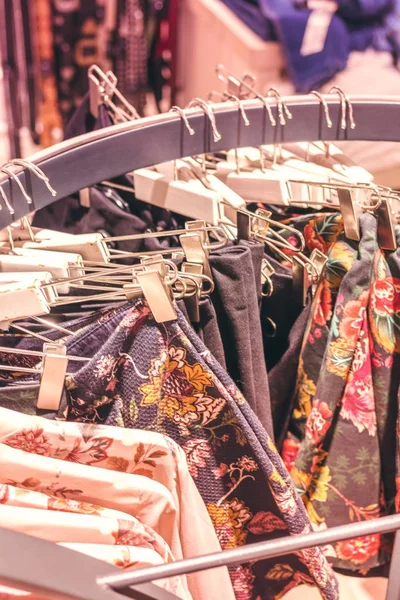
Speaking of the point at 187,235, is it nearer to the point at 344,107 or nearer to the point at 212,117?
the point at 212,117

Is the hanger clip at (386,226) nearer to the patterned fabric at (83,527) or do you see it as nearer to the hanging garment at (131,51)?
the patterned fabric at (83,527)

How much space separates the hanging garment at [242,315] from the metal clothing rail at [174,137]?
0.14 metres

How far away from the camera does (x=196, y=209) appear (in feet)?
2.03

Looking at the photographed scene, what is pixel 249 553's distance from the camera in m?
0.35

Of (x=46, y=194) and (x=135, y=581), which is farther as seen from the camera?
(x=46, y=194)

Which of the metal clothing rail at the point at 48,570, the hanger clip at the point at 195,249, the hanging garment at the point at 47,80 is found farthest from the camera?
Result: the hanging garment at the point at 47,80

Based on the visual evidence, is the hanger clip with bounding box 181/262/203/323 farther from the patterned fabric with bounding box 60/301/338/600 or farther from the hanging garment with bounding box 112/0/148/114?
the hanging garment with bounding box 112/0/148/114

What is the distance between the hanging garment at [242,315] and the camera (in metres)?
0.54

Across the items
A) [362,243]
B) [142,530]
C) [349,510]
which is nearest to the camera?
[142,530]

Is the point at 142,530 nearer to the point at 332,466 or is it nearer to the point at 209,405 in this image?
the point at 209,405

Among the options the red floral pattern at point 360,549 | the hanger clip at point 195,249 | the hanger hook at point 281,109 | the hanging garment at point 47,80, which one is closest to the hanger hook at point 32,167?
the hanger clip at point 195,249

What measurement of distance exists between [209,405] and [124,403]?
72 mm

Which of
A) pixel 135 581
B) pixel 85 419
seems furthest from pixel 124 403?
pixel 135 581

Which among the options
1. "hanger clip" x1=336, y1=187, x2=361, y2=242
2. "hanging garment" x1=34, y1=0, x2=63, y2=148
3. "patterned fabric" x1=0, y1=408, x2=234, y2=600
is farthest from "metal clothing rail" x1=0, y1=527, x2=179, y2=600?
"hanging garment" x1=34, y1=0, x2=63, y2=148
